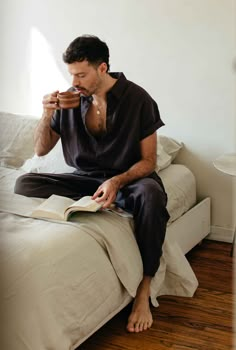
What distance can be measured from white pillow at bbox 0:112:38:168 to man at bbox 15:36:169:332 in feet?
1.62

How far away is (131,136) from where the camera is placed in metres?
2.14

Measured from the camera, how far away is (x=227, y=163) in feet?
7.97

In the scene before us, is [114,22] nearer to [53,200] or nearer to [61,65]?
A: [61,65]

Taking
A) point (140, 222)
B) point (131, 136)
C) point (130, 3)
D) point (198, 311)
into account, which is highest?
point (130, 3)

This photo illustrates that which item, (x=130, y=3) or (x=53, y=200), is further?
(x=130, y=3)

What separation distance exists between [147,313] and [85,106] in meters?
0.79

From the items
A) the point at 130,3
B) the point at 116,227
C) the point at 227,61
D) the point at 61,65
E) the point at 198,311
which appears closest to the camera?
the point at 116,227

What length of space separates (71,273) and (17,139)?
122cm

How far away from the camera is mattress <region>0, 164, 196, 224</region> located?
246 centimetres

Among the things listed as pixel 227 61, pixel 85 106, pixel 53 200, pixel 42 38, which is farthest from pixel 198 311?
pixel 42 38

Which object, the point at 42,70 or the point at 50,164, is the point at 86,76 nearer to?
the point at 50,164

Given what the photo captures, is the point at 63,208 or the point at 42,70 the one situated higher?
the point at 42,70

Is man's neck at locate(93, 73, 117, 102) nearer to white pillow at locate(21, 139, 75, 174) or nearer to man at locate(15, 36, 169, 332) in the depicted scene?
man at locate(15, 36, 169, 332)

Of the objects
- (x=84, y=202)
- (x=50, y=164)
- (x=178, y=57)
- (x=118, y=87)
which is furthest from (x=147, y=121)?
(x=178, y=57)
